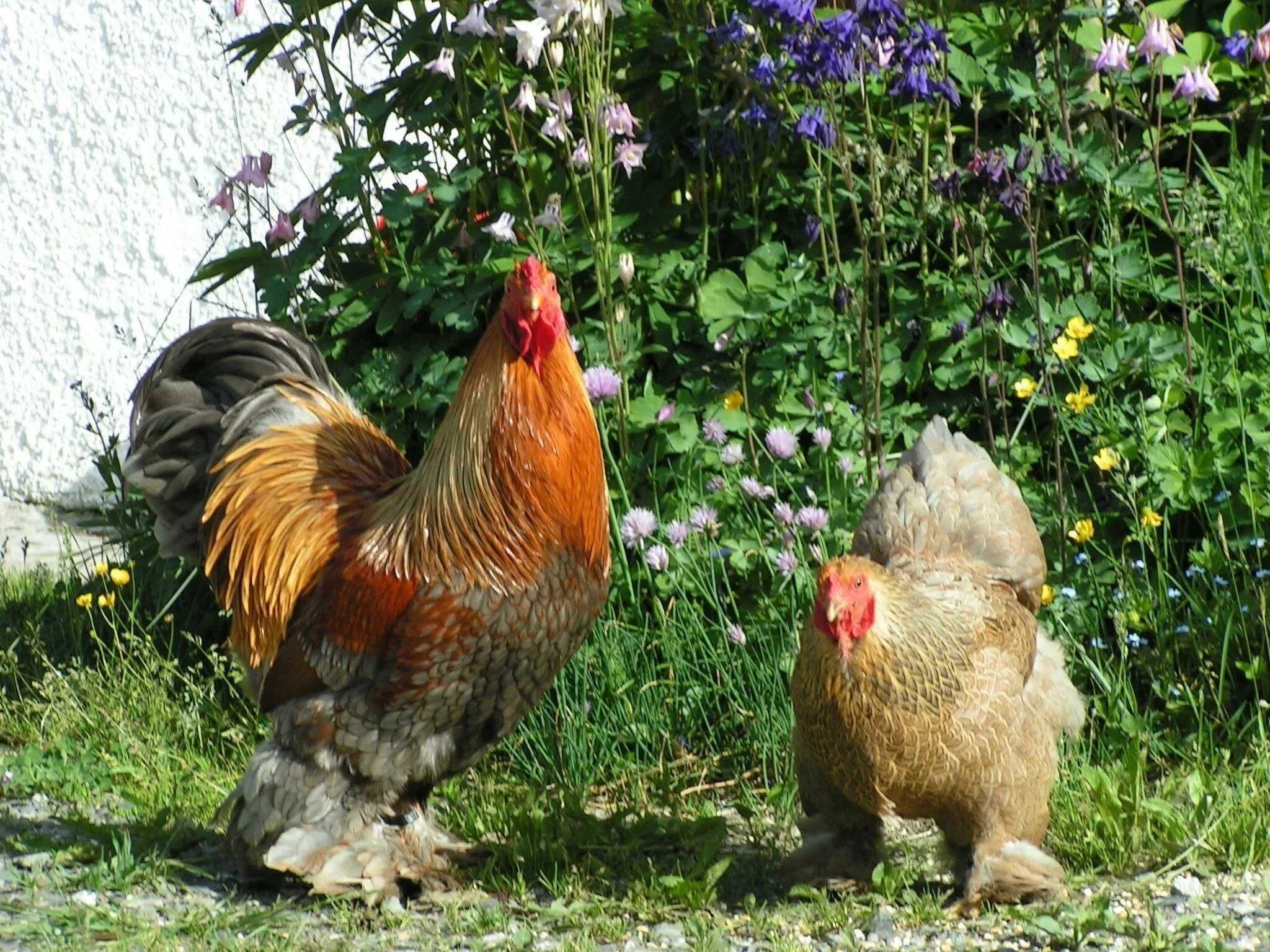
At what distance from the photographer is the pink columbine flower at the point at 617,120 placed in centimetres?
464

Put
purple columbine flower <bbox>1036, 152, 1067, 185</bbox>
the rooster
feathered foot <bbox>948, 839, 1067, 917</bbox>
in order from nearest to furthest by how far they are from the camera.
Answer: feathered foot <bbox>948, 839, 1067, 917</bbox>, the rooster, purple columbine flower <bbox>1036, 152, 1067, 185</bbox>

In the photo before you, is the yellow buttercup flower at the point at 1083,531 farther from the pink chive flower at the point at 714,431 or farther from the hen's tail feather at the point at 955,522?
the pink chive flower at the point at 714,431

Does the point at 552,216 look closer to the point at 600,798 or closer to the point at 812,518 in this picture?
the point at 812,518

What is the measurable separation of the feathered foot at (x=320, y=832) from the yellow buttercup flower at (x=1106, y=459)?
2.23 meters

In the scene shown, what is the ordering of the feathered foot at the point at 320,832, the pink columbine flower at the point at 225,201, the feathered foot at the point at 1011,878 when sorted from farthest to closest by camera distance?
the pink columbine flower at the point at 225,201, the feathered foot at the point at 320,832, the feathered foot at the point at 1011,878

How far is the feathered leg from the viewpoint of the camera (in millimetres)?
4035

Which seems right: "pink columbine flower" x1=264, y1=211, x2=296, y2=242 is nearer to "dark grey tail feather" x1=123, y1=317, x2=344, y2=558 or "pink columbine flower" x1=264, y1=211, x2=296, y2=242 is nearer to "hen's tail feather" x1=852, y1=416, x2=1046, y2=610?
"dark grey tail feather" x1=123, y1=317, x2=344, y2=558

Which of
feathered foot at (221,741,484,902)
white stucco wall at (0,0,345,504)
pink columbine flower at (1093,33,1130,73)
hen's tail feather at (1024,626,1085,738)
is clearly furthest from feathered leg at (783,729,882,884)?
white stucco wall at (0,0,345,504)

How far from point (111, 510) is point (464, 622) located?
2637 mm

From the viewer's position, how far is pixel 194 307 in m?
8.04

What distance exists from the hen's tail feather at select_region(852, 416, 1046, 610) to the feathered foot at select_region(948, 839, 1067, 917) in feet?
2.43

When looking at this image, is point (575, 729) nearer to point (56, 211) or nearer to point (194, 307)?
point (194, 307)

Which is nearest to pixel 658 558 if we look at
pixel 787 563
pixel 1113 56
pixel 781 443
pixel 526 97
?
pixel 787 563

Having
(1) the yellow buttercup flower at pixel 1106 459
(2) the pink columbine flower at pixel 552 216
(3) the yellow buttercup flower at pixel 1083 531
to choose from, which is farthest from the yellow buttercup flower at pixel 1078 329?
(2) the pink columbine flower at pixel 552 216
